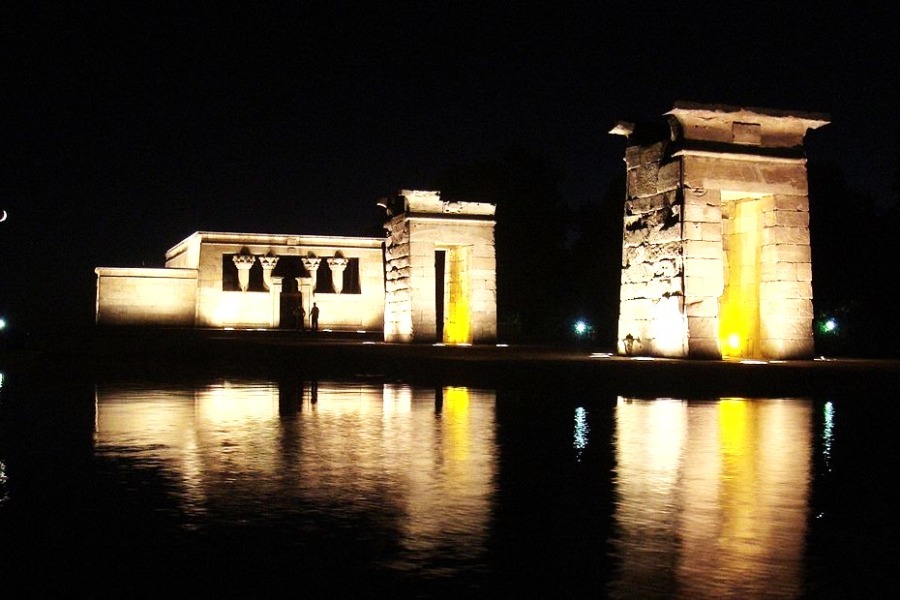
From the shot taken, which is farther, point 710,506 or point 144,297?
point 144,297

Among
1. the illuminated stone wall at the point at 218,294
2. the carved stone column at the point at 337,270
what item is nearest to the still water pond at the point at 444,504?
the illuminated stone wall at the point at 218,294

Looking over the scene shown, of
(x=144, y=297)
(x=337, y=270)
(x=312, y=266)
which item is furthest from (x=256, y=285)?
(x=144, y=297)

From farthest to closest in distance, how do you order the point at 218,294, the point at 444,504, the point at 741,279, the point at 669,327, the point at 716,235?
the point at 218,294
the point at 741,279
the point at 669,327
the point at 716,235
the point at 444,504

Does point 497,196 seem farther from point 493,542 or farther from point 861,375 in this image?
point 493,542

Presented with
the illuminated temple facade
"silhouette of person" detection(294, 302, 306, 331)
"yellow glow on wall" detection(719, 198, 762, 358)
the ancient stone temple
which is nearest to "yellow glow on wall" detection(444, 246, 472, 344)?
the ancient stone temple

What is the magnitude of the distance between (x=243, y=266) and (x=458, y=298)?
854 inches

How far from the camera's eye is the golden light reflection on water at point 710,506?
4387 millimetres

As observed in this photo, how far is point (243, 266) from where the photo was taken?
53000 mm

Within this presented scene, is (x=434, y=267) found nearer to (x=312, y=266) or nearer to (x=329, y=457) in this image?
(x=312, y=266)

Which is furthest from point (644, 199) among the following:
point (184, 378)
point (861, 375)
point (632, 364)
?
point (184, 378)

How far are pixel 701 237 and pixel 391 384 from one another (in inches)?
321

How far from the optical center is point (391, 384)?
15.4 meters

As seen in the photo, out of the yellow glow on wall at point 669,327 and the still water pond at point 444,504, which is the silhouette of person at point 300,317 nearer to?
the yellow glow on wall at point 669,327

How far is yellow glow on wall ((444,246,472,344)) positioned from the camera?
3328 centimetres
